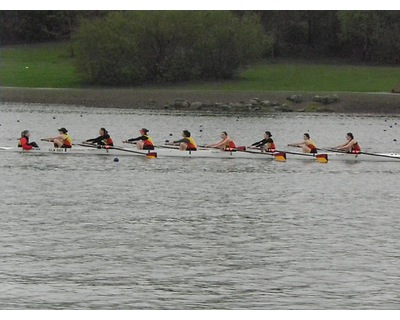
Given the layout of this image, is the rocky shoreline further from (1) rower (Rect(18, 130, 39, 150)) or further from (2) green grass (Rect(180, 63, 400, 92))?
(1) rower (Rect(18, 130, 39, 150))

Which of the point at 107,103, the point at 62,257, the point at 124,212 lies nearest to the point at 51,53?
the point at 107,103

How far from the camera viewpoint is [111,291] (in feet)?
63.1

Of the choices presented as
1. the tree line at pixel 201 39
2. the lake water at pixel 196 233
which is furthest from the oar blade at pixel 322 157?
the tree line at pixel 201 39

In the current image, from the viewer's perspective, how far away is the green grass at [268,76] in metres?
76.1

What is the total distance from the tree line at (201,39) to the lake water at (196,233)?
30421mm

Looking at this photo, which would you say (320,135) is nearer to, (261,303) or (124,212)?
(124,212)

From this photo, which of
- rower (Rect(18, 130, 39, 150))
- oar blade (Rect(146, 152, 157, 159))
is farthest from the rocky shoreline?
rower (Rect(18, 130, 39, 150))

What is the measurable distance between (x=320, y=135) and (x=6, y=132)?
1740cm

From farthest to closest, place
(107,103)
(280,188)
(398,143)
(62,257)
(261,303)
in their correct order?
1. (107,103)
2. (398,143)
3. (280,188)
4. (62,257)
5. (261,303)

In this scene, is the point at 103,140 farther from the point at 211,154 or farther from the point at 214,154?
the point at 214,154

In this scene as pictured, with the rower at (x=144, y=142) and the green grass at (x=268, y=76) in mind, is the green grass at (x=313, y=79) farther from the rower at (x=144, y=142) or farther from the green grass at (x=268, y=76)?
the rower at (x=144, y=142)

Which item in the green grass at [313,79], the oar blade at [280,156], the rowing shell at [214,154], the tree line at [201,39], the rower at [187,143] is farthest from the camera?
the green grass at [313,79]

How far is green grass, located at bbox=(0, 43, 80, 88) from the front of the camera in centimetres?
7594

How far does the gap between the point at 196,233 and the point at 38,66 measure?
5819 centimetres
